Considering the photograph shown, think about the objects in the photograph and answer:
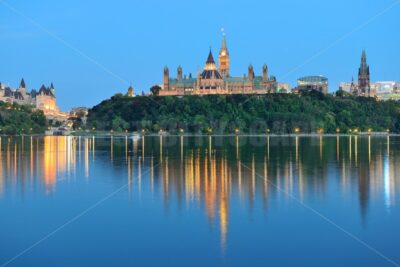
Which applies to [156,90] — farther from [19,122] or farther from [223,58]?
[19,122]

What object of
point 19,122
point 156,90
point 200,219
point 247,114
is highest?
point 156,90

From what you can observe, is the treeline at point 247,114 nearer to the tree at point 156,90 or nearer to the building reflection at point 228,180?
the tree at point 156,90

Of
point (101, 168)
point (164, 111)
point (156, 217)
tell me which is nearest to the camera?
point (156, 217)

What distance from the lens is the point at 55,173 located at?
2983 centimetres

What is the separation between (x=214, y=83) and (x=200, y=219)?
15176 centimetres

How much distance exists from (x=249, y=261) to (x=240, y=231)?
250 centimetres

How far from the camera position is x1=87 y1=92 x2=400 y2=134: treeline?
4820 inches

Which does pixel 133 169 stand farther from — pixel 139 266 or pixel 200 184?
pixel 139 266

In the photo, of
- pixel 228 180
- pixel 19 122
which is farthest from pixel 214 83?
pixel 228 180

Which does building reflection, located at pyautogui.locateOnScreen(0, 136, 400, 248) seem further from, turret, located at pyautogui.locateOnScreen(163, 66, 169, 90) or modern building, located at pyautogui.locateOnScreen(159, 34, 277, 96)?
turret, located at pyautogui.locateOnScreen(163, 66, 169, 90)

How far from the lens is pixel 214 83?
167 metres

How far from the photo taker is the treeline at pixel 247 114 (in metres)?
122

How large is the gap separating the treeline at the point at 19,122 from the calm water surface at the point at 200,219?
9826 cm

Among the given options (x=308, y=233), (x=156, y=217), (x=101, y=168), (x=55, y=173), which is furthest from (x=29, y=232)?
(x=101, y=168)
